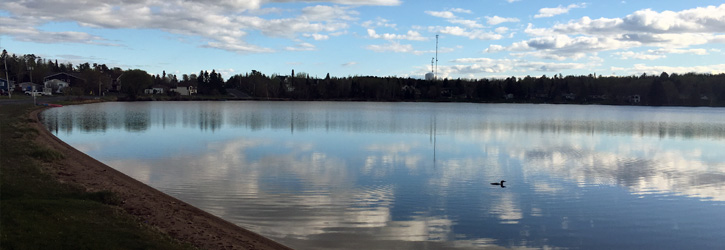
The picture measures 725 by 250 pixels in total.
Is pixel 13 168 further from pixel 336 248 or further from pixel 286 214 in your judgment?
pixel 336 248

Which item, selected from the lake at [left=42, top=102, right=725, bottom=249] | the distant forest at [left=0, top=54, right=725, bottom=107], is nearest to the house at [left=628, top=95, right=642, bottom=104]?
the distant forest at [left=0, top=54, right=725, bottom=107]

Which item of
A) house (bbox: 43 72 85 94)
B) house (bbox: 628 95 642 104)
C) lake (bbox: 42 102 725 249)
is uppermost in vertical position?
house (bbox: 43 72 85 94)

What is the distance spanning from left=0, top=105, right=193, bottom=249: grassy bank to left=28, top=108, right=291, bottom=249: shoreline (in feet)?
1.30

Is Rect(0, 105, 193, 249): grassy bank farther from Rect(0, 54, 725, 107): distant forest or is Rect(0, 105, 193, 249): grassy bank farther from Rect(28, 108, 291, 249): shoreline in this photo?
Rect(0, 54, 725, 107): distant forest

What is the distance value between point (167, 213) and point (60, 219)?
99.3 inches

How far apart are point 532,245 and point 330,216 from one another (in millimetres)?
4449

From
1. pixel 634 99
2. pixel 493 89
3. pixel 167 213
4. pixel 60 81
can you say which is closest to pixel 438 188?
pixel 167 213

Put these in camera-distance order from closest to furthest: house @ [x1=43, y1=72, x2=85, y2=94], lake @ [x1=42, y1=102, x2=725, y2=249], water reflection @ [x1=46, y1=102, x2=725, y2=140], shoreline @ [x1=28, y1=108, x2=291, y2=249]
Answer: shoreline @ [x1=28, y1=108, x2=291, y2=249] < lake @ [x1=42, y1=102, x2=725, y2=249] < water reflection @ [x1=46, y1=102, x2=725, y2=140] < house @ [x1=43, y1=72, x2=85, y2=94]

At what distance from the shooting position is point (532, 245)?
9.40 m

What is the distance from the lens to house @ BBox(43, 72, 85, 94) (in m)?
105

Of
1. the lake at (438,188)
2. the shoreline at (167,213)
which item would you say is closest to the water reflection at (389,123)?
the lake at (438,188)

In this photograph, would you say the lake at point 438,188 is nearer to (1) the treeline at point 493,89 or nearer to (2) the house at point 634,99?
(1) the treeline at point 493,89

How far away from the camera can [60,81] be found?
10919cm

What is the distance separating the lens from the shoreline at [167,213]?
8383 mm
